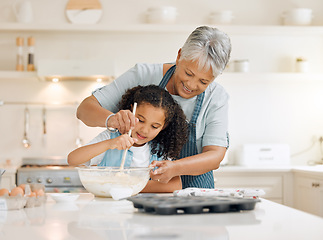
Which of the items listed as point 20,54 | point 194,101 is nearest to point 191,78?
point 194,101

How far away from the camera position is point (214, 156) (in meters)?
1.96

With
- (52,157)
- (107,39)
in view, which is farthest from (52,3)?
(52,157)

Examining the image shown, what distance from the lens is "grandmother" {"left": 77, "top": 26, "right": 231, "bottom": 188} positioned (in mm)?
1814

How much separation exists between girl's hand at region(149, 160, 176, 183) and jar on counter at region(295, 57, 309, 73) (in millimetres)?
3110

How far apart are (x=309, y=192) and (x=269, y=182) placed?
0.35 meters

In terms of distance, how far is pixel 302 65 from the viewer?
4.52m

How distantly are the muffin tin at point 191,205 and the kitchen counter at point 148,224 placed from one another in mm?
16

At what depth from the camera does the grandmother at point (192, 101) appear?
1814 millimetres

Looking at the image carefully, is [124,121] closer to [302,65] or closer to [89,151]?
[89,151]

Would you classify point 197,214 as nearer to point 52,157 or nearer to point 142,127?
point 142,127

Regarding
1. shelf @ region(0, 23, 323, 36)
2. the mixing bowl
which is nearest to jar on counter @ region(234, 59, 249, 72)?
shelf @ region(0, 23, 323, 36)

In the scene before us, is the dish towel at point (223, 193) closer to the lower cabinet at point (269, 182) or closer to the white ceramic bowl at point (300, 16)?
the lower cabinet at point (269, 182)

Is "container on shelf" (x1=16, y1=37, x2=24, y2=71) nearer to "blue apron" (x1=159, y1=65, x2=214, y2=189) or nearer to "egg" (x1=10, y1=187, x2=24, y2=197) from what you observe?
"blue apron" (x1=159, y1=65, x2=214, y2=189)

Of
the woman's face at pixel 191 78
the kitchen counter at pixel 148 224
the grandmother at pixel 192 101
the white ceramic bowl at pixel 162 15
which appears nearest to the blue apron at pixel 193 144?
the grandmother at pixel 192 101
